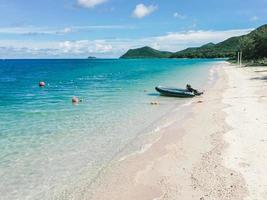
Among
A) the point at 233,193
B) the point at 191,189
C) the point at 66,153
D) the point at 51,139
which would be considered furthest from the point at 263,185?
the point at 51,139

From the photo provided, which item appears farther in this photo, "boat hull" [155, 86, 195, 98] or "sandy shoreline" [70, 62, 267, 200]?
"boat hull" [155, 86, 195, 98]

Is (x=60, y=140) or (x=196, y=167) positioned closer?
(x=196, y=167)

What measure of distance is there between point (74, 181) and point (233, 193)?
525 centimetres

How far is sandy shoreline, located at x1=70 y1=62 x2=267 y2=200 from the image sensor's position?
412 inches

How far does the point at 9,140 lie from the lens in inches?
697

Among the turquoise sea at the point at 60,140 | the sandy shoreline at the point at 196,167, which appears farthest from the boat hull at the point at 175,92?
the sandy shoreline at the point at 196,167

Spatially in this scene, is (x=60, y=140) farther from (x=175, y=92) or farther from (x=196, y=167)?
(x=175, y=92)

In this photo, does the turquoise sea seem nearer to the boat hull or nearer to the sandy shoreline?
the sandy shoreline

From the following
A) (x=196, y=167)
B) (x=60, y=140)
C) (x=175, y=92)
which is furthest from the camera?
(x=175, y=92)

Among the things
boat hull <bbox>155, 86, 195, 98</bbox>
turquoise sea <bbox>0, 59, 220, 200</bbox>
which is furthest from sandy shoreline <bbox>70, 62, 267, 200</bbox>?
boat hull <bbox>155, 86, 195, 98</bbox>

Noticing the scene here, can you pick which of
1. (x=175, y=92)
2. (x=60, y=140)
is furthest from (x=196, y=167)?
(x=175, y=92)

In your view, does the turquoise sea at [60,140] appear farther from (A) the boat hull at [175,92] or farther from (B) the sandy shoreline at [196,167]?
(A) the boat hull at [175,92]

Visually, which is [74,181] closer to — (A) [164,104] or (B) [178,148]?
(B) [178,148]

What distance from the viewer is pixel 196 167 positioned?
41.3 ft
